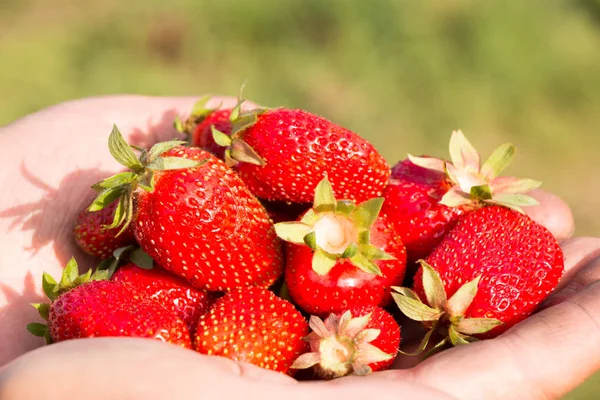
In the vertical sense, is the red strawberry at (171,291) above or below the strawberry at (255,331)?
below

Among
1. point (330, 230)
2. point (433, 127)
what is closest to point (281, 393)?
point (330, 230)

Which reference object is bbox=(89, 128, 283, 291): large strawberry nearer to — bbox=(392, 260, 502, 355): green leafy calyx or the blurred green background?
bbox=(392, 260, 502, 355): green leafy calyx

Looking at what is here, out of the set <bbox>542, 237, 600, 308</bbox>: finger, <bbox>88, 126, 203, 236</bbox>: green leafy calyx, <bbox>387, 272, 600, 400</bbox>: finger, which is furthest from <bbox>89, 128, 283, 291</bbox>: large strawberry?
<bbox>542, 237, 600, 308</bbox>: finger

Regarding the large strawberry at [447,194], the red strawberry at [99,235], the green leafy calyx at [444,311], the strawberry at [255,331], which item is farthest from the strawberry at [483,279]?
the red strawberry at [99,235]

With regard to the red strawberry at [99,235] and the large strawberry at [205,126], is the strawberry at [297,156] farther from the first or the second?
the red strawberry at [99,235]

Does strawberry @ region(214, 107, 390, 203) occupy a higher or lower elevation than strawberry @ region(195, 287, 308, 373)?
higher

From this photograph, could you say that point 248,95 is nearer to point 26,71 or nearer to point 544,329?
point 26,71
